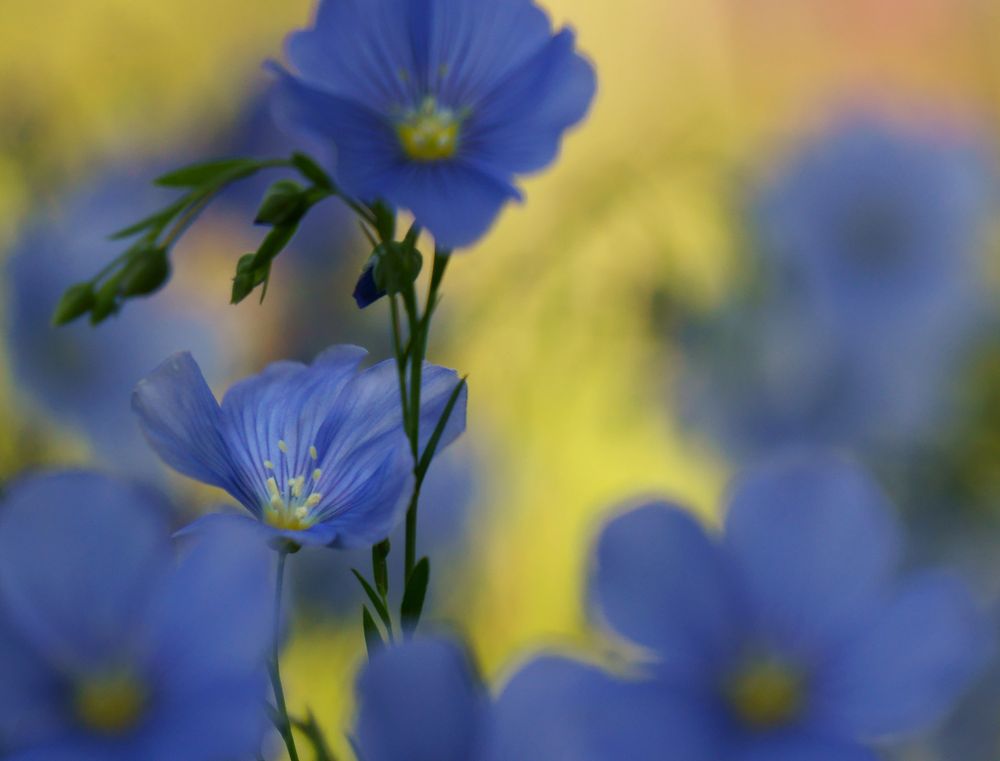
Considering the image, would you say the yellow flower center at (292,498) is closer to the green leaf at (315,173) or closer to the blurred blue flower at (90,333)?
the green leaf at (315,173)

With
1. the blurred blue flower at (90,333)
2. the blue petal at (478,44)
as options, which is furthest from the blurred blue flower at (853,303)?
the blue petal at (478,44)

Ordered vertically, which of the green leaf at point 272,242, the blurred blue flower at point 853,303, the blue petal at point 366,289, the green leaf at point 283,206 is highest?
the green leaf at point 283,206

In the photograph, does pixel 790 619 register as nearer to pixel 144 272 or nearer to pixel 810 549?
pixel 810 549

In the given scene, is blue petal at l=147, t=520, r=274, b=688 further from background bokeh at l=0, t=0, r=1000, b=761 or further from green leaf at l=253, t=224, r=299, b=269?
background bokeh at l=0, t=0, r=1000, b=761

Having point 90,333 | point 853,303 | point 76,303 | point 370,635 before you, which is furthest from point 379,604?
point 853,303

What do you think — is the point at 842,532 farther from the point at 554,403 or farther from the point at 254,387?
the point at 554,403

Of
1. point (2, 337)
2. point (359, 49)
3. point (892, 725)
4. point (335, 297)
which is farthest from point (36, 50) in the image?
point (892, 725)
